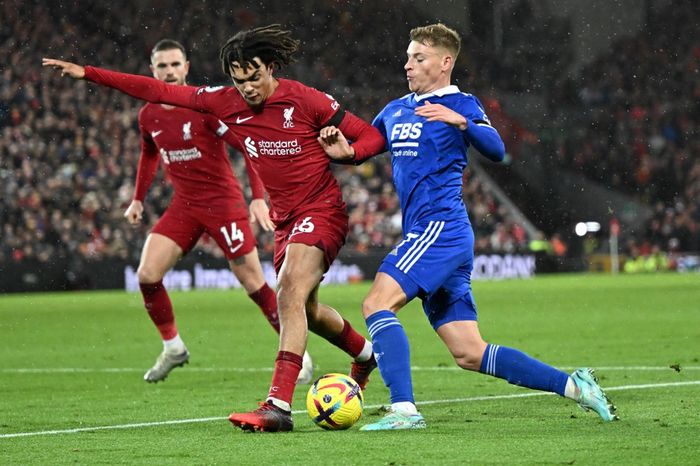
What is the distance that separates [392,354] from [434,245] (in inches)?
23.1

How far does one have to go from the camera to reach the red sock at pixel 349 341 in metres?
7.85

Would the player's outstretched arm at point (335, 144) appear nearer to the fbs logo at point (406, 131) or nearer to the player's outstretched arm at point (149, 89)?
the fbs logo at point (406, 131)

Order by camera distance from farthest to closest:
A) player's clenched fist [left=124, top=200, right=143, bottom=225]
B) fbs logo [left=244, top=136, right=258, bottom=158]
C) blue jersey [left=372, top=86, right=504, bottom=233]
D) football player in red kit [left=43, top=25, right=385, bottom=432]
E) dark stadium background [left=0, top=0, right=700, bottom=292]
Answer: dark stadium background [left=0, top=0, right=700, bottom=292] → player's clenched fist [left=124, top=200, right=143, bottom=225] → fbs logo [left=244, top=136, right=258, bottom=158] → football player in red kit [left=43, top=25, right=385, bottom=432] → blue jersey [left=372, top=86, right=504, bottom=233]

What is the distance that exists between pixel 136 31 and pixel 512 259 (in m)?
10.9

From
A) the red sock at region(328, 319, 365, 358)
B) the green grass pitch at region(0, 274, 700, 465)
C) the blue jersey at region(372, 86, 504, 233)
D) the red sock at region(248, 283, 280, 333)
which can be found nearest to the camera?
the green grass pitch at region(0, 274, 700, 465)

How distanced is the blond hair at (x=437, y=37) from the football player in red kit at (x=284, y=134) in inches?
22.0

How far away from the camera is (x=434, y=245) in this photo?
256 inches

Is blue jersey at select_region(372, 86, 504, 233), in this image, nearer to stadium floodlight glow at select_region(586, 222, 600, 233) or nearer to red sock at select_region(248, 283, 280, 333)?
red sock at select_region(248, 283, 280, 333)

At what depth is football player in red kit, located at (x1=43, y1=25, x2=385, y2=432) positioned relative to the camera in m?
6.87

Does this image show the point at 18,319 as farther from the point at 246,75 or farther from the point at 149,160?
→ the point at 246,75

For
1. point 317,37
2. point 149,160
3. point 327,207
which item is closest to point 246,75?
point 327,207

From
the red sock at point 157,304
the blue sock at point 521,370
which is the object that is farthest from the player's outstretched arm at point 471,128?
the red sock at point 157,304

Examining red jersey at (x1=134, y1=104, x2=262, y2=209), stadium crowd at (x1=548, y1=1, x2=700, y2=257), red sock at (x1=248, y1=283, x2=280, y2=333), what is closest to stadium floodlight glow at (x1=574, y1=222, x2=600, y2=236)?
stadium crowd at (x1=548, y1=1, x2=700, y2=257)

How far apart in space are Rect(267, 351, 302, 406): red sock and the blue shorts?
2.12 ft
